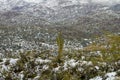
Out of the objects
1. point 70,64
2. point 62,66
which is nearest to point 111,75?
point 70,64

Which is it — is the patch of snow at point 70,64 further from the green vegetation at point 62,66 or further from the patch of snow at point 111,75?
the patch of snow at point 111,75

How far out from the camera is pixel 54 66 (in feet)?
70.8

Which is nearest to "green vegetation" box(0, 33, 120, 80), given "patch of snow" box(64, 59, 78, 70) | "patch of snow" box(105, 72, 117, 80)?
"patch of snow" box(64, 59, 78, 70)

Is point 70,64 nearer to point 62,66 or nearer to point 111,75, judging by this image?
point 62,66

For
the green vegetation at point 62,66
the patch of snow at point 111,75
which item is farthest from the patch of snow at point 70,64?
the patch of snow at point 111,75

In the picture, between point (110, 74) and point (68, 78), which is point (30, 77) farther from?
point (110, 74)

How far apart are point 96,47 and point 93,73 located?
553 cm

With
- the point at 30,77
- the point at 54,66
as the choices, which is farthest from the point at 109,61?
the point at 30,77

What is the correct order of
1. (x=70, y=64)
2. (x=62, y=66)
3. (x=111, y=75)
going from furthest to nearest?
1. (x=70, y=64)
2. (x=62, y=66)
3. (x=111, y=75)

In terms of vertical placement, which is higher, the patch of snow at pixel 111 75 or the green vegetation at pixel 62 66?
the patch of snow at pixel 111 75

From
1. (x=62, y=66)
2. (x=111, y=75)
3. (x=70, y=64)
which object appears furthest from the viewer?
(x=70, y=64)

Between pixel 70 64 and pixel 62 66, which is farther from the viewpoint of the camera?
pixel 70 64

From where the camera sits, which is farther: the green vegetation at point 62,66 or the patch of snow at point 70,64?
the patch of snow at point 70,64

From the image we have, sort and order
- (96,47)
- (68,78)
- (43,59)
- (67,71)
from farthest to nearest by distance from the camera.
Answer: (96,47) < (43,59) < (67,71) < (68,78)
